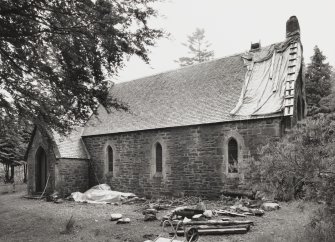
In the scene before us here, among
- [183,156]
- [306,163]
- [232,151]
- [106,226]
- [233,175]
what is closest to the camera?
[306,163]

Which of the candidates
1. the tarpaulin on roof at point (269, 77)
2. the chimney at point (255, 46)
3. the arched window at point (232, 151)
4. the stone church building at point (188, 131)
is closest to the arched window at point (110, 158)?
the stone church building at point (188, 131)

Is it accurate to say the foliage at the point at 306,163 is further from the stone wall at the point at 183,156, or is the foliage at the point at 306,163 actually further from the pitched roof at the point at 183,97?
the pitched roof at the point at 183,97

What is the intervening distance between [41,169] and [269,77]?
1599cm

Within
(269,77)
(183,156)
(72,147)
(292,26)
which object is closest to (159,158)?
(183,156)

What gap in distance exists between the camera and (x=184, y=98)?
18.9 metres

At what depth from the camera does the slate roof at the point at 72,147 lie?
20531 mm

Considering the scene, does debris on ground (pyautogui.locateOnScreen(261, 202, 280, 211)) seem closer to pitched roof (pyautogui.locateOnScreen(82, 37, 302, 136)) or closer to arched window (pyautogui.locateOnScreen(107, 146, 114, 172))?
pitched roof (pyautogui.locateOnScreen(82, 37, 302, 136))

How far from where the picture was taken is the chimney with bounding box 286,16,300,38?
57.2 feet

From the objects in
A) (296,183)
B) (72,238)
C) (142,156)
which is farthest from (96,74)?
(142,156)

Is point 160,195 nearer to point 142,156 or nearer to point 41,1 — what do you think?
point 142,156

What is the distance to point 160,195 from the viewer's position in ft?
58.6

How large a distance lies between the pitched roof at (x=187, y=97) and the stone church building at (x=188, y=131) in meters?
0.06

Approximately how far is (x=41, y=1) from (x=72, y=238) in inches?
267

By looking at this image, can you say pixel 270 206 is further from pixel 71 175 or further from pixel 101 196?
pixel 71 175
